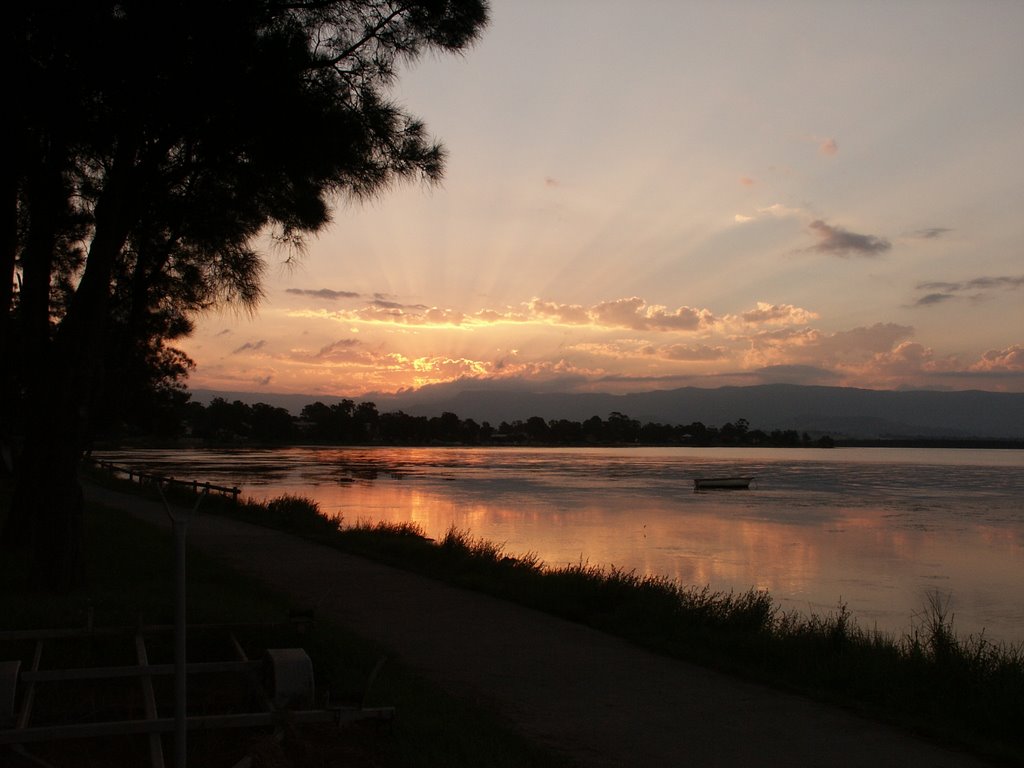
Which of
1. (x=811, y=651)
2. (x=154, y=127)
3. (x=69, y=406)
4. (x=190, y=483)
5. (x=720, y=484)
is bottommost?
(x=720, y=484)

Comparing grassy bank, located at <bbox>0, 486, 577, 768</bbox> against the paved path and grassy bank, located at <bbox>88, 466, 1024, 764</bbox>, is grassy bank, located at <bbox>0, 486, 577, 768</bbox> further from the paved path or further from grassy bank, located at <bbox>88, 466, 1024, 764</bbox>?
grassy bank, located at <bbox>88, 466, 1024, 764</bbox>

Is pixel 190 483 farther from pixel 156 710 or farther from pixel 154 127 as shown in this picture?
pixel 156 710

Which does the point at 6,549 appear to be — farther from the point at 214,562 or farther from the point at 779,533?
the point at 779,533

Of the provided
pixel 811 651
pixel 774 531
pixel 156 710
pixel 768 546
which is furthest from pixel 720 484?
pixel 156 710

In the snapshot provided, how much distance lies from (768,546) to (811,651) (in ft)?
50.0

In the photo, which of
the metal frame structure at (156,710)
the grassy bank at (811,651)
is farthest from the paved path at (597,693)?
the metal frame structure at (156,710)

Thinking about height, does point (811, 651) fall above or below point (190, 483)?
below

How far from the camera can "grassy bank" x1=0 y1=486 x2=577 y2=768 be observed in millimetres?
4926

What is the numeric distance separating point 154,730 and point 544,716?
247cm

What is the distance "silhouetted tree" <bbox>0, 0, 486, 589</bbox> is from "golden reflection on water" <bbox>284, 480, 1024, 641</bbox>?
9.80 m

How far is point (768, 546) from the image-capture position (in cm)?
2297

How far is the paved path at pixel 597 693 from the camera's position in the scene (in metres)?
5.40

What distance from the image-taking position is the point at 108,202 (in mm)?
9133

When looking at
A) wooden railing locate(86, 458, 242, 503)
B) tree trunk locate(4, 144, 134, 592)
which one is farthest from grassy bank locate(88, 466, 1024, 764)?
wooden railing locate(86, 458, 242, 503)
